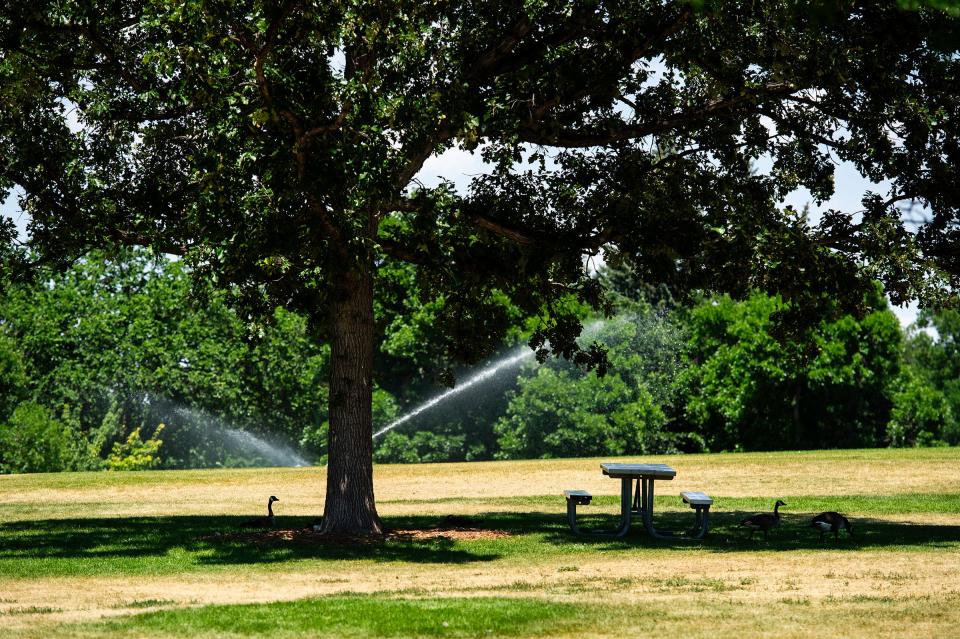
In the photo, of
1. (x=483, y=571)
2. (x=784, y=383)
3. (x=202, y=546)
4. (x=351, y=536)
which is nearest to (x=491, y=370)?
(x=784, y=383)

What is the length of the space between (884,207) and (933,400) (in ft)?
143

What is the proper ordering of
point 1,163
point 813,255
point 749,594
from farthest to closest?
point 1,163 < point 813,255 < point 749,594

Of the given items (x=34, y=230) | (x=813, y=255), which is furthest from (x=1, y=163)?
(x=813, y=255)

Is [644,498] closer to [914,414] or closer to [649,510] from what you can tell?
[649,510]

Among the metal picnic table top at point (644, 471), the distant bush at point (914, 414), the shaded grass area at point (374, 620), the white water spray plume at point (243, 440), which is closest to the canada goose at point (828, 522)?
the metal picnic table top at point (644, 471)

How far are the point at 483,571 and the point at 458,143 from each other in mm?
6099

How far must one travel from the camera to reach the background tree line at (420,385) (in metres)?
51.7

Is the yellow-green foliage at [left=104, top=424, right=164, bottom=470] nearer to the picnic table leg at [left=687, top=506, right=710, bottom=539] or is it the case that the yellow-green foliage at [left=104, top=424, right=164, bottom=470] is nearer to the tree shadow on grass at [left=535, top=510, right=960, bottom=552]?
the tree shadow on grass at [left=535, top=510, right=960, bottom=552]

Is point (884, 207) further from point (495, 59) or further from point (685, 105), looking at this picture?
point (495, 59)

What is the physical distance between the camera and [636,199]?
17500 mm

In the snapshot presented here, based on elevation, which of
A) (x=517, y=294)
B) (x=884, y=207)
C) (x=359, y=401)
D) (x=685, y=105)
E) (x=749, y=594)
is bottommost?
(x=749, y=594)

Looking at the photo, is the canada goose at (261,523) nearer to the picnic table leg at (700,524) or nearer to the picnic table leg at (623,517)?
the picnic table leg at (623,517)

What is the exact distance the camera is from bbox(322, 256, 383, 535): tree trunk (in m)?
17.2

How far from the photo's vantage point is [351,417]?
56.7 ft
